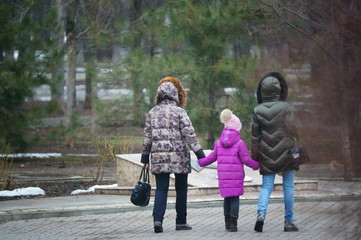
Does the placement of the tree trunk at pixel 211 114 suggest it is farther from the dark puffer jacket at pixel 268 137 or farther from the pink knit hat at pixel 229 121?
the dark puffer jacket at pixel 268 137

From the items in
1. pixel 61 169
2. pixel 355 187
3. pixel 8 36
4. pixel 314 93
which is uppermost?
pixel 8 36

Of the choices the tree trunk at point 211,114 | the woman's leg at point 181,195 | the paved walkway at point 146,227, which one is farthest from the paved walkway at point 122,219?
the tree trunk at point 211,114

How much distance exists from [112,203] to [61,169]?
7639 mm

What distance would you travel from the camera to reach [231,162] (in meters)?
8.64

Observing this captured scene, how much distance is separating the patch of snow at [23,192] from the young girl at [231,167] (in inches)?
195

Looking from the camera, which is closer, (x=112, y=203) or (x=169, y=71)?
(x=112, y=203)

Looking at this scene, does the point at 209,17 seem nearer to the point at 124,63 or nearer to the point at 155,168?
the point at 124,63

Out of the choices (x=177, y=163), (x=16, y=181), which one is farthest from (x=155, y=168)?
(x=16, y=181)

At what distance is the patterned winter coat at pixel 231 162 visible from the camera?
8570 mm

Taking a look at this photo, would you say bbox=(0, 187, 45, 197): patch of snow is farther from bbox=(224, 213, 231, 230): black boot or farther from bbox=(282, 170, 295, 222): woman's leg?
bbox=(282, 170, 295, 222): woman's leg

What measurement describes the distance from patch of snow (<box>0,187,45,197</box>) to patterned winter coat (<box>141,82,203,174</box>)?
460 centimetres

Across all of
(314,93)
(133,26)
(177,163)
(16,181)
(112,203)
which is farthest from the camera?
(133,26)

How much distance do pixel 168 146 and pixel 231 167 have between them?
723 millimetres

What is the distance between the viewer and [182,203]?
28.7ft
